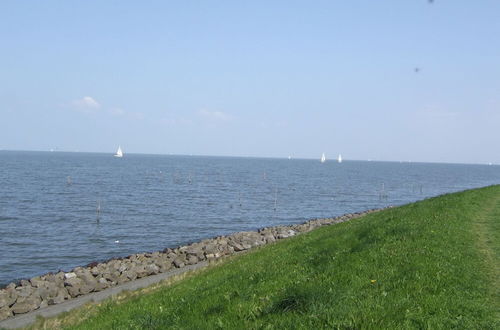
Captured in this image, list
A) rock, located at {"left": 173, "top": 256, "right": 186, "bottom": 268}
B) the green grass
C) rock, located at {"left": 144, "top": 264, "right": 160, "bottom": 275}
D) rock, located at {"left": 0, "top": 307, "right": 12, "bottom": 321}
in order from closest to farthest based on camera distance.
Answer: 1. the green grass
2. rock, located at {"left": 0, "top": 307, "right": 12, "bottom": 321}
3. rock, located at {"left": 144, "top": 264, "right": 160, "bottom": 275}
4. rock, located at {"left": 173, "top": 256, "right": 186, "bottom": 268}

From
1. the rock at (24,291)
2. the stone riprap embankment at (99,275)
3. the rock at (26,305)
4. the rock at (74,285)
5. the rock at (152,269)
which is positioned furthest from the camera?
the rock at (152,269)

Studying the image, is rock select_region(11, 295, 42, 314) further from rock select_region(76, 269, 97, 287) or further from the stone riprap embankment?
rock select_region(76, 269, 97, 287)

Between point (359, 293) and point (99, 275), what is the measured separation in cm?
2017

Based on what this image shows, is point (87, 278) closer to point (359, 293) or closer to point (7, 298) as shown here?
point (7, 298)

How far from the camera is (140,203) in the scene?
7188 cm

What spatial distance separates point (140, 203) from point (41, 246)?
107 feet

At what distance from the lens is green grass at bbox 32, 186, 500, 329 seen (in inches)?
336

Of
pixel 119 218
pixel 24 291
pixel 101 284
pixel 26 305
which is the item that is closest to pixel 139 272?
pixel 101 284

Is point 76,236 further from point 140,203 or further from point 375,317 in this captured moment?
Answer: point 375,317

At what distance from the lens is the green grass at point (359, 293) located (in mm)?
8547

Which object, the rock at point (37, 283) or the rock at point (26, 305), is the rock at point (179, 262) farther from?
the rock at point (26, 305)

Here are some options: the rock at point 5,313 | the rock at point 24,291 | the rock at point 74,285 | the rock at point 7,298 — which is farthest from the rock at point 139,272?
the rock at point 5,313

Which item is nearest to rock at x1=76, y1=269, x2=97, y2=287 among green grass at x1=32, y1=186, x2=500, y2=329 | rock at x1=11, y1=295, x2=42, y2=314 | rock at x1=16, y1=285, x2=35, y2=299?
rock at x1=16, y1=285, x2=35, y2=299

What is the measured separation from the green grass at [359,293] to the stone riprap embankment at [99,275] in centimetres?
499
